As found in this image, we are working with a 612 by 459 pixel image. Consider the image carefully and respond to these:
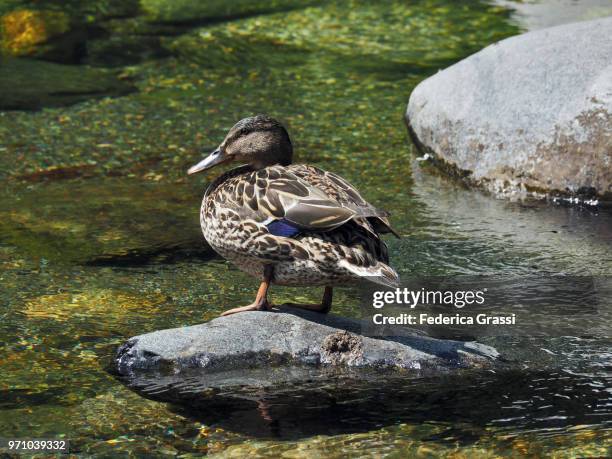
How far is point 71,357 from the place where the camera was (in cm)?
588

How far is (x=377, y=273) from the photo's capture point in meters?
5.50

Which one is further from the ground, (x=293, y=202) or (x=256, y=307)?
(x=293, y=202)

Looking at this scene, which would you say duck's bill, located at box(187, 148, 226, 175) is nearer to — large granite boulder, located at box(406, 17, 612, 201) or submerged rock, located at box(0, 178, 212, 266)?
submerged rock, located at box(0, 178, 212, 266)

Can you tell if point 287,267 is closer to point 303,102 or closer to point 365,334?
point 365,334

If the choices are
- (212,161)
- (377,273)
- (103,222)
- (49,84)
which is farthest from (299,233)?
(49,84)

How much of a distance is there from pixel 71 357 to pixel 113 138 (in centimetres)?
471

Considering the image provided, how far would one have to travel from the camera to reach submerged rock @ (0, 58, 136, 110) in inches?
450

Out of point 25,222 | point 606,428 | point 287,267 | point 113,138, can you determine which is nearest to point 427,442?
point 606,428

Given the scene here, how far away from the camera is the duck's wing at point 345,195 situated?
5.77m

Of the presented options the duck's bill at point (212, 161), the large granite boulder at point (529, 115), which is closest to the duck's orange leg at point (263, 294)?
the duck's bill at point (212, 161)

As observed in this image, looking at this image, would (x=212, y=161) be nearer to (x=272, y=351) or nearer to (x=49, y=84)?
(x=272, y=351)

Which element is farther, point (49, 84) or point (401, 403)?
point (49, 84)

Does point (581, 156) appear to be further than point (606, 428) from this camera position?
Yes

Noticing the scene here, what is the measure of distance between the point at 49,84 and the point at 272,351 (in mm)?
7159
